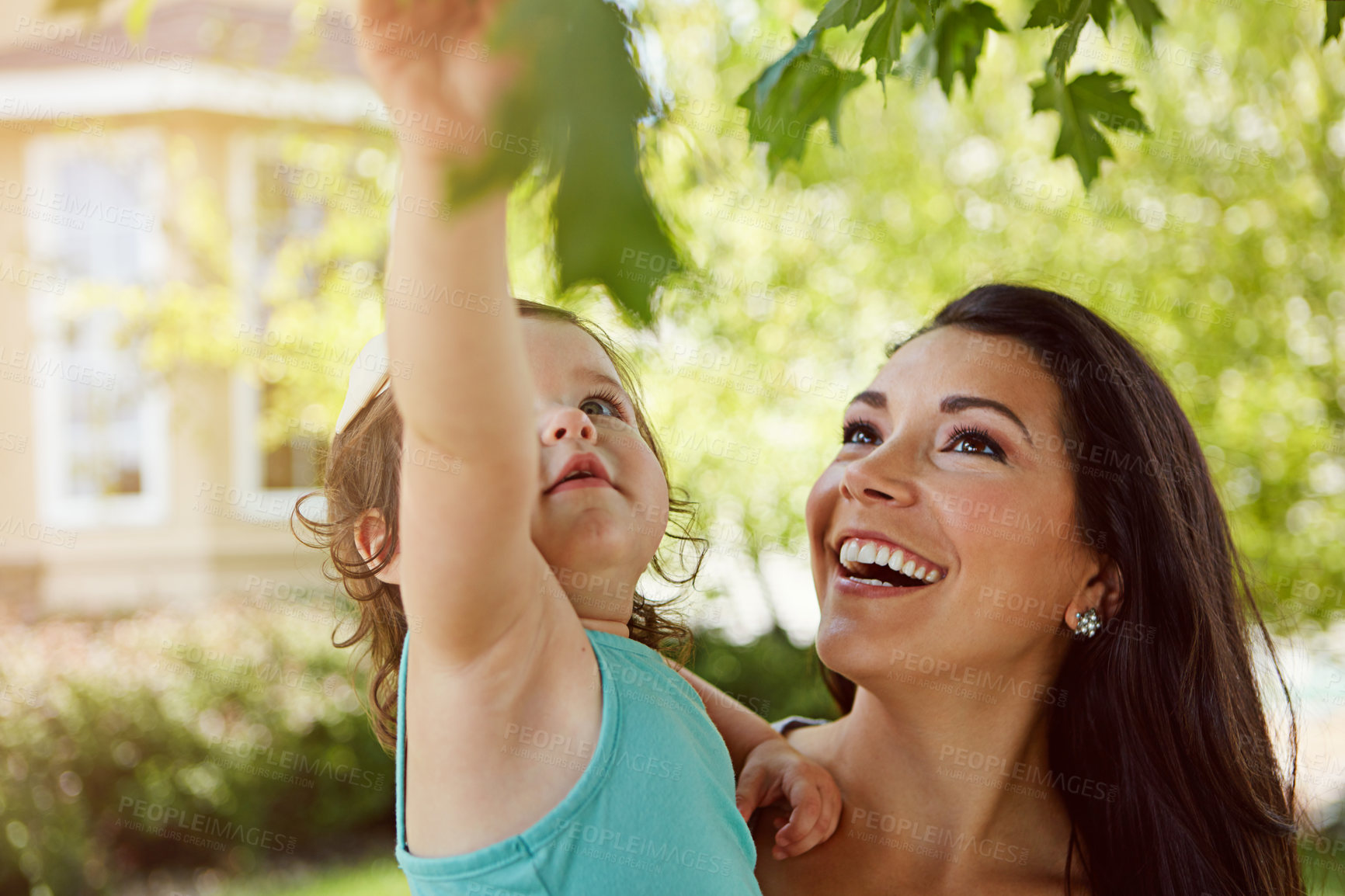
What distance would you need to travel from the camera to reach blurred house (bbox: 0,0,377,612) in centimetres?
873

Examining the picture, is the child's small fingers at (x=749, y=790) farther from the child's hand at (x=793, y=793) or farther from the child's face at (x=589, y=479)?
the child's face at (x=589, y=479)

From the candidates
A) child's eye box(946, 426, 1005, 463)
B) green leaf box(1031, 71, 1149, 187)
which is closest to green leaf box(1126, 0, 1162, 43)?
green leaf box(1031, 71, 1149, 187)

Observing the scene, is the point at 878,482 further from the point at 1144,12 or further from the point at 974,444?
the point at 1144,12

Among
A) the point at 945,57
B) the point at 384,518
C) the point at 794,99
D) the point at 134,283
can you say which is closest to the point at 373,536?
the point at 384,518

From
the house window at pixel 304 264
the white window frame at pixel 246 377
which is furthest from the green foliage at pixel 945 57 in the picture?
the white window frame at pixel 246 377

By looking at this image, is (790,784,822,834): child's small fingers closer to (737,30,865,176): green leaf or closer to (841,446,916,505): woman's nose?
(841,446,916,505): woman's nose

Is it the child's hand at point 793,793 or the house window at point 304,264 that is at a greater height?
the house window at point 304,264

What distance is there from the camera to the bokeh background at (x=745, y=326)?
19.8 feet

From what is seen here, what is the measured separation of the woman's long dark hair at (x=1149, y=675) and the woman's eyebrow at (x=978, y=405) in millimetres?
118

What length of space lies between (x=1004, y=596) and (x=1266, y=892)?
2.51ft

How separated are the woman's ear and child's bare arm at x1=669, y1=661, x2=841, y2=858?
562 millimetres

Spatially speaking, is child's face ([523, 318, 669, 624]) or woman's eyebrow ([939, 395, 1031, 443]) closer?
child's face ([523, 318, 669, 624])

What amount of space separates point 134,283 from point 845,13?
357 inches

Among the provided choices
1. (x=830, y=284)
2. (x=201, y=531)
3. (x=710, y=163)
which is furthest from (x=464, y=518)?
(x=201, y=531)
